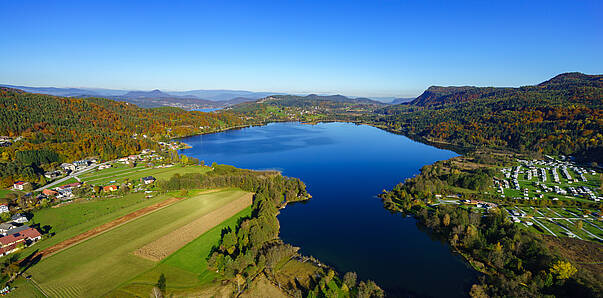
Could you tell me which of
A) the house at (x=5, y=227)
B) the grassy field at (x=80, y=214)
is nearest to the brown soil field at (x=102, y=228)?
the grassy field at (x=80, y=214)

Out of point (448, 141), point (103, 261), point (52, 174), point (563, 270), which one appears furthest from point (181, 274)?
point (448, 141)

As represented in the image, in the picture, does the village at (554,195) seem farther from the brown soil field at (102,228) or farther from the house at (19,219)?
the house at (19,219)

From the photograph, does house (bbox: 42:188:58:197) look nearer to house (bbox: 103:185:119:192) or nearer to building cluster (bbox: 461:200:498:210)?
house (bbox: 103:185:119:192)

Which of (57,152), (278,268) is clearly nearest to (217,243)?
(278,268)

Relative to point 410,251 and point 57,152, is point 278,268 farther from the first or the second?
point 57,152

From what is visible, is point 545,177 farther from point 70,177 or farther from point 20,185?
point 20,185

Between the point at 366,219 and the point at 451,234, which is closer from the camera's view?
the point at 451,234

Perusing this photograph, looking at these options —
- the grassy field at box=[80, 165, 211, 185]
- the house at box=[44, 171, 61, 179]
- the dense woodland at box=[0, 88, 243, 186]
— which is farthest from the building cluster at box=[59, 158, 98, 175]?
the grassy field at box=[80, 165, 211, 185]
